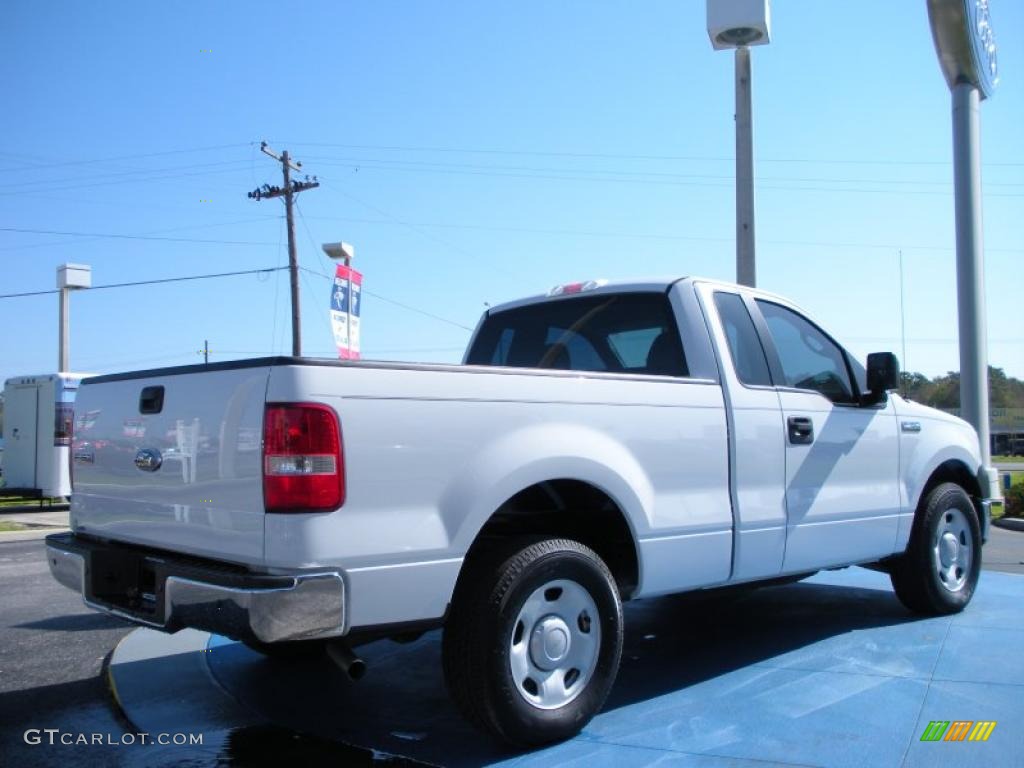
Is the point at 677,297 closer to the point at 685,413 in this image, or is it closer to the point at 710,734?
the point at 685,413

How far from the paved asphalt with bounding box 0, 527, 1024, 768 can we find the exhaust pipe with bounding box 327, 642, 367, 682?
554 millimetres

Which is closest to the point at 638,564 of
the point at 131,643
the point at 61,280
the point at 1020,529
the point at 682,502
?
the point at 682,502

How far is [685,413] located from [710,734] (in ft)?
4.57

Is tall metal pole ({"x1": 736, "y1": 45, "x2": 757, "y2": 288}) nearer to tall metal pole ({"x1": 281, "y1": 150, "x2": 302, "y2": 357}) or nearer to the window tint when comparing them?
the window tint

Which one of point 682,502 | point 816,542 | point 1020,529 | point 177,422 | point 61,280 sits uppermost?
point 61,280

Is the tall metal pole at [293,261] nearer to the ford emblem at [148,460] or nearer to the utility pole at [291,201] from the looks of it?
the utility pole at [291,201]

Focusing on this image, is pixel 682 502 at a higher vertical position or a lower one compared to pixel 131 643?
higher

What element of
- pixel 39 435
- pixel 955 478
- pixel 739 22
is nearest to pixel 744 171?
pixel 739 22

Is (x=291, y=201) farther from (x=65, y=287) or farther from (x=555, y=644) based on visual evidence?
(x=555, y=644)

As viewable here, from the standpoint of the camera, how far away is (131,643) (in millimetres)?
5590

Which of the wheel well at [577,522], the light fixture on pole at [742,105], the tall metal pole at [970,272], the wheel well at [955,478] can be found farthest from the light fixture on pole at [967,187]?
the wheel well at [577,522]

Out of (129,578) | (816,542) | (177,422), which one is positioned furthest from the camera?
(816,542)

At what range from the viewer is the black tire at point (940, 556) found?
5.70m

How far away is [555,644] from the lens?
3.64 metres
